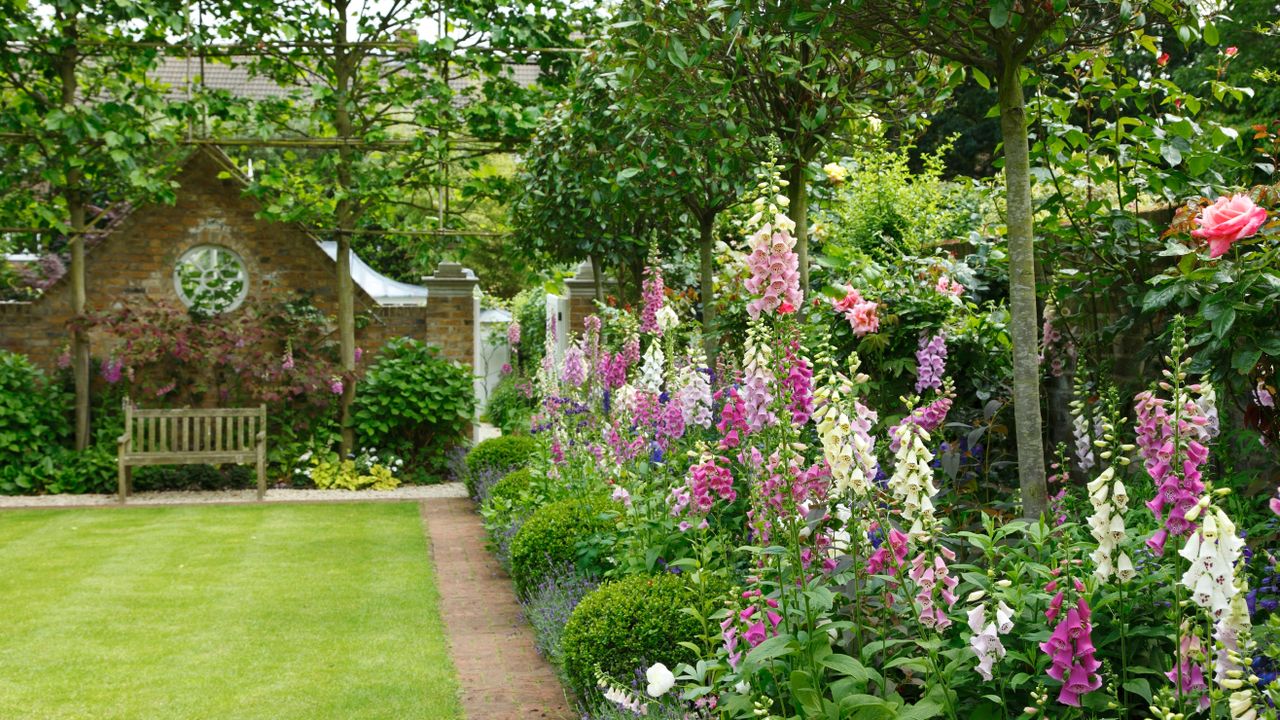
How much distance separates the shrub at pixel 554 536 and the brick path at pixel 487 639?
1.03ft

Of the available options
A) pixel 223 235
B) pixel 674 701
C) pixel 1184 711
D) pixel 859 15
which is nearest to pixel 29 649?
pixel 674 701

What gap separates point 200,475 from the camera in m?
10.4

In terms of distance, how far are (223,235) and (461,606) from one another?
6.50 m

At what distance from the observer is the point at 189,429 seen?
10477 millimetres

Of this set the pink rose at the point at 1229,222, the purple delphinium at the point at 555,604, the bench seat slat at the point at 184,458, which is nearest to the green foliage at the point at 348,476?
the bench seat slat at the point at 184,458

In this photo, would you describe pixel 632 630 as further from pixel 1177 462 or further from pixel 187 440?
pixel 187 440

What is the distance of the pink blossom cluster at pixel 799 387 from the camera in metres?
2.97

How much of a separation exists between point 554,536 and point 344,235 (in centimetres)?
633

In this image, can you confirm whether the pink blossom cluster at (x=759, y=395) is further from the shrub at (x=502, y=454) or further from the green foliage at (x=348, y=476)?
the green foliage at (x=348, y=476)

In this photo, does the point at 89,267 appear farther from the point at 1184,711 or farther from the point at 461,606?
the point at 1184,711

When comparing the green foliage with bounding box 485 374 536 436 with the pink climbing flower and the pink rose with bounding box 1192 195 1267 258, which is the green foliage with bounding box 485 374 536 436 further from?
the pink rose with bounding box 1192 195 1267 258

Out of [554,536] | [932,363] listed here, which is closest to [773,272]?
[932,363]

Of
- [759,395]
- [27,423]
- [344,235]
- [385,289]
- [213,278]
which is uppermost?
[385,289]

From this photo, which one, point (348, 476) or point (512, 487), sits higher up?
point (512, 487)
